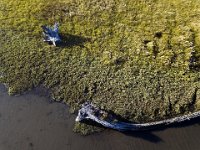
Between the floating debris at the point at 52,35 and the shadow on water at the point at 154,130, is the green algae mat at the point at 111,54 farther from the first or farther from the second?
the shadow on water at the point at 154,130

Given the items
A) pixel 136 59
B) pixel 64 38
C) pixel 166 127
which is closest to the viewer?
pixel 166 127

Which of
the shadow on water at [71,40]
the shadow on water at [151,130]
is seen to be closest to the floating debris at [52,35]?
the shadow on water at [71,40]

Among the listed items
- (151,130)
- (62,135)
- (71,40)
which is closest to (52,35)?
(71,40)

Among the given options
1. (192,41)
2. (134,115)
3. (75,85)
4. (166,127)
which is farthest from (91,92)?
(192,41)

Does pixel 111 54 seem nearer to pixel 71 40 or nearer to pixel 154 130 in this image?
pixel 71 40

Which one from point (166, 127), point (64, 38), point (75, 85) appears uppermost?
point (64, 38)

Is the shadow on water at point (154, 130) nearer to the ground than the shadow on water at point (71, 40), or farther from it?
nearer to the ground

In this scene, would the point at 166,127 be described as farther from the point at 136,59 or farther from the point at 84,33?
the point at 84,33
